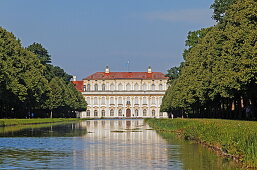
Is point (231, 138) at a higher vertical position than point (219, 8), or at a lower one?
lower

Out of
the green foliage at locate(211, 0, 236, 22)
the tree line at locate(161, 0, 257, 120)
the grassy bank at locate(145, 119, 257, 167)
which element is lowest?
the grassy bank at locate(145, 119, 257, 167)

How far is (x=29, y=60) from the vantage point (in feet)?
285

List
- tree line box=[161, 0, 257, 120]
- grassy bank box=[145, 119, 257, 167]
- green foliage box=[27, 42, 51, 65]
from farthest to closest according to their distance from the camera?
green foliage box=[27, 42, 51, 65], tree line box=[161, 0, 257, 120], grassy bank box=[145, 119, 257, 167]

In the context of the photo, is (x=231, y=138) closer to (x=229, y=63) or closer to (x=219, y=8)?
(x=229, y=63)

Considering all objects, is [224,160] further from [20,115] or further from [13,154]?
[20,115]

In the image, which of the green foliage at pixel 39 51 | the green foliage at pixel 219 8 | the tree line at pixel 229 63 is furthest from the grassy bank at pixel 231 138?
the green foliage at pixel 39 51

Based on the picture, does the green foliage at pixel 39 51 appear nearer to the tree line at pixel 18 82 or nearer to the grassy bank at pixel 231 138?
the tree line at pixel 18 82

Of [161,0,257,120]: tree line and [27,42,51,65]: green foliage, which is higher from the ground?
[27,42,51,65]: green foliage

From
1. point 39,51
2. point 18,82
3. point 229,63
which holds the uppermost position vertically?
point 39,51

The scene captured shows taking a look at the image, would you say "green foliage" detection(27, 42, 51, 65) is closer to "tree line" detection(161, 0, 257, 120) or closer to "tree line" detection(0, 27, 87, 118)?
"tree line" detection(0, 27, 87, 118)

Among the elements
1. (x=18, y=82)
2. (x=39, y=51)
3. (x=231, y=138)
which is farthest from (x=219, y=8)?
(x=39, y=51)

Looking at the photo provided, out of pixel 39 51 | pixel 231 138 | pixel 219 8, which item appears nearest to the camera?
pixel 231 138

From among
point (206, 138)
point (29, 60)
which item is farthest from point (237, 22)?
point (29, 60)

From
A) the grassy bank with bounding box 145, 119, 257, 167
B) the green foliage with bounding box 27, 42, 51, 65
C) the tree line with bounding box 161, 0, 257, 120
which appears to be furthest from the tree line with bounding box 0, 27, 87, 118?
the grassy bank with bounding box 145, 119, 257, 167
